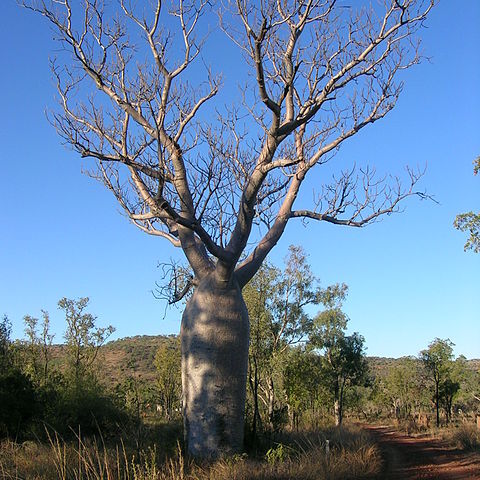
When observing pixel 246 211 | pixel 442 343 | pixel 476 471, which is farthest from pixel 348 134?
pixel 442 343

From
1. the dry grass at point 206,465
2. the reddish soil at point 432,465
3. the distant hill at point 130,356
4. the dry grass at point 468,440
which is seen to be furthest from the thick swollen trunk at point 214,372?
the distant hill at point 130,356

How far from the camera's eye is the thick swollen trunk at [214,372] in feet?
21.7

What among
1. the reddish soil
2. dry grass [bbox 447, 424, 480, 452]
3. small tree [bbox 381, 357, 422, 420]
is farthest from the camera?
small tree [bbox 381, 357, 422, 420]

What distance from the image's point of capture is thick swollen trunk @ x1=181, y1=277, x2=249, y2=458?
21.7 ft

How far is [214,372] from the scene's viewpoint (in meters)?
6.67

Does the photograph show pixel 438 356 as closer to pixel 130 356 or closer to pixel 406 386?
pixel 406 386

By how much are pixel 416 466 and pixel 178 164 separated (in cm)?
652

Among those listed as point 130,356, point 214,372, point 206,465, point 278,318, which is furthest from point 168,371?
point 130,356

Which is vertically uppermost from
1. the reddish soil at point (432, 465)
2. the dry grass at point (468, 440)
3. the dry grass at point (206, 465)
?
the dry grass at point (206, 465)

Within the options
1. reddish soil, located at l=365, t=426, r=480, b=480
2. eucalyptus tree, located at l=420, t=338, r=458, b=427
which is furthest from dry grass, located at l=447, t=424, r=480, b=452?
eucalyptus tree, located at l=420, t=338, r=458, b=427

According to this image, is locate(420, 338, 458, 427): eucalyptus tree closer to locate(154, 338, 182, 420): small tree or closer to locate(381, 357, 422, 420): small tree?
locate(381, 357, 422, 420): small tree

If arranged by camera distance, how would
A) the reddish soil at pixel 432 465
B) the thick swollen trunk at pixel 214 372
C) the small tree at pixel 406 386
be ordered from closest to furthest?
the thick swollen trunk at pixel 214 372 < the reddish soil at pixel 432 465 < the small tree at pixel 406 386

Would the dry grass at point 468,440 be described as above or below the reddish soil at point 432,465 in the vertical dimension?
below

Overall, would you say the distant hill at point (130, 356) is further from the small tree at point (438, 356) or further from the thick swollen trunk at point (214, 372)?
the thick swollen trunk at point (214, 372)
